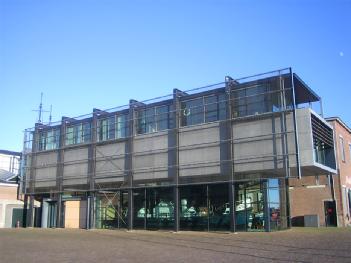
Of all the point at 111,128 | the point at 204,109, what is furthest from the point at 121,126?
the point at 204,109

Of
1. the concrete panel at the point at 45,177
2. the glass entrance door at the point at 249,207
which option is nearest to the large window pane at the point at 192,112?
the glass entrance door at the point at 249,207

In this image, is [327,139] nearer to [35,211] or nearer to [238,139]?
[238,139]

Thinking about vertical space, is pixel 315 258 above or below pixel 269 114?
below

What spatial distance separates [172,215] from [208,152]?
5620 millimetres

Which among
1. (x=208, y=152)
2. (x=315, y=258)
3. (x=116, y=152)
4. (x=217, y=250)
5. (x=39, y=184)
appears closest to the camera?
(x=315, y=258)

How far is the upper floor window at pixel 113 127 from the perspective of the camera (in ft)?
123

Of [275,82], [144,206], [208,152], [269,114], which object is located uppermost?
[275,82]

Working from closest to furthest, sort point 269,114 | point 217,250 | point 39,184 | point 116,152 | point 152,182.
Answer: point 217,250 < point 269,114 < point 152,182 < point 116,152 < point 39,184

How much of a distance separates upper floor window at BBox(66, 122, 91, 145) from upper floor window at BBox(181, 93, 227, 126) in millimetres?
10769

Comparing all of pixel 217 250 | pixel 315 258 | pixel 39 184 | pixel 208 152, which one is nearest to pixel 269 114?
pixel 208 152

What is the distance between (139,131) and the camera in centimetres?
3622

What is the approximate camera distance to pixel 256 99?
30562 millimetres

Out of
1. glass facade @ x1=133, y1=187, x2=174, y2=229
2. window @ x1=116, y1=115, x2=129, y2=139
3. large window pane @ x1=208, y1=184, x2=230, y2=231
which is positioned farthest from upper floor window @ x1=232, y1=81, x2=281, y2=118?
window @ x1=116, y1=115, x2=129, y2=139

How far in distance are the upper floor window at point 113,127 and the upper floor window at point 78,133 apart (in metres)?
1.67
